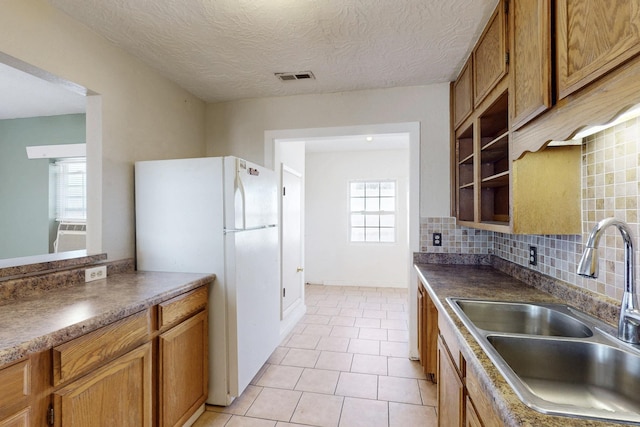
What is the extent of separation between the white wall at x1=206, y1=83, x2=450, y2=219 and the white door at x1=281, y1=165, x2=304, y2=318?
0.54 m

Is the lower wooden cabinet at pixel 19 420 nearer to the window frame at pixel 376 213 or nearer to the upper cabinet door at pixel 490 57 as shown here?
the upper cabinet door at pixel 490 57

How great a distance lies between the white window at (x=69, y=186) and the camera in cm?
333

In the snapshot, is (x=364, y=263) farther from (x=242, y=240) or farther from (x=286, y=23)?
(x=286, y=23)

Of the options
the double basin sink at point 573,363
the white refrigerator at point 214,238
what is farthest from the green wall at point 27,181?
the double basin sink at point 573,363

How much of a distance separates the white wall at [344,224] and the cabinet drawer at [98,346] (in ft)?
13.7

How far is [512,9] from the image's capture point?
1.42 meters

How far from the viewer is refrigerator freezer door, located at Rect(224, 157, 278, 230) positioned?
1952 millimetres

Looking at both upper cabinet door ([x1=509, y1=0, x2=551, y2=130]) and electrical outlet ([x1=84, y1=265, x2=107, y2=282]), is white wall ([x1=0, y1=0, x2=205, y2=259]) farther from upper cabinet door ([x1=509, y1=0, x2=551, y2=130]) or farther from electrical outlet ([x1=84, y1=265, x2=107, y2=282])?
upper cabinet door ([x1=509, y1=0, x2=551, y2=130])

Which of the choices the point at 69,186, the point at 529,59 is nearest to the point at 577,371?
the point at 529,59

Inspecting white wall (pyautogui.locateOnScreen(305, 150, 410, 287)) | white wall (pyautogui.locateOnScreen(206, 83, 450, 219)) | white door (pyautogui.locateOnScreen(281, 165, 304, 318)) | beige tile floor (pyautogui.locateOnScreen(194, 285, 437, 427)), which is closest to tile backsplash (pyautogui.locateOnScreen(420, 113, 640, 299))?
white wall (pyautogui.locateOnScreen(206, 83, 450, 219))

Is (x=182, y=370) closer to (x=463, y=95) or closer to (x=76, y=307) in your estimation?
(x=76, y=307)

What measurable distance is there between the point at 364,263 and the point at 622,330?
14.7 ft

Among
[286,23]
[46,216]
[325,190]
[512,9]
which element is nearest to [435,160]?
[512,9]

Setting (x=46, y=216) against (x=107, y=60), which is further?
(x=46, y=216)
